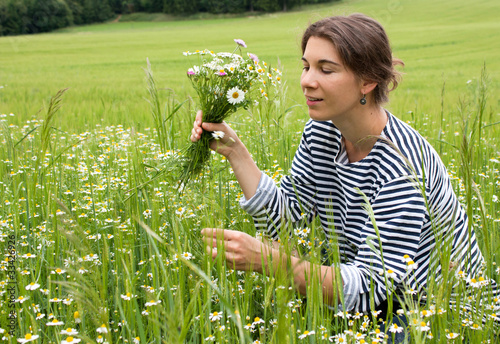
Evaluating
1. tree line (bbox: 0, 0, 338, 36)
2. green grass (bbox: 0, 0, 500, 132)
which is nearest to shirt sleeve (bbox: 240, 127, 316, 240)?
green grass (bbox: 0, 0, 500, 132)

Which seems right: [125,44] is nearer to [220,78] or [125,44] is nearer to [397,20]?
[397,20]

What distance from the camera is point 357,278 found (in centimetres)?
180

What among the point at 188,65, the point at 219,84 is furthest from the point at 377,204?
the point at 188,65

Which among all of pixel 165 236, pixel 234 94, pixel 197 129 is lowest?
pixel 165 236

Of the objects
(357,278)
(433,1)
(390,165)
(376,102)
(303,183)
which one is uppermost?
(433,1)

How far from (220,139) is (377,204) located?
2.22 feet

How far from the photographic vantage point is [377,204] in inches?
75.0

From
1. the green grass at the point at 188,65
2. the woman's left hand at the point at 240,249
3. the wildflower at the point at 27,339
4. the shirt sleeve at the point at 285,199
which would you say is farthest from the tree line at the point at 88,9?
the wildflower at the point at 27,339

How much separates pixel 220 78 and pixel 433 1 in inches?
2025

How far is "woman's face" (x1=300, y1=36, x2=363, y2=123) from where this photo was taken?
6.43ft

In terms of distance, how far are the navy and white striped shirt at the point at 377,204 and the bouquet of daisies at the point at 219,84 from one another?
32 cm

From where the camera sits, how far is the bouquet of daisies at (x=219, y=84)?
6.42 ft

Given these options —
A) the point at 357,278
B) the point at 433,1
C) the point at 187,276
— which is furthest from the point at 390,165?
the point at 433,1

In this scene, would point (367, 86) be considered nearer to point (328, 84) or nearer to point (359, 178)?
point (328, 84)
